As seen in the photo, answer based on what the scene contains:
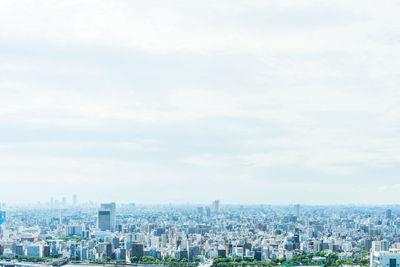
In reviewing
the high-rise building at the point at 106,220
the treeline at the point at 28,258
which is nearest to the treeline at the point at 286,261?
the treeline at the point at 28,258

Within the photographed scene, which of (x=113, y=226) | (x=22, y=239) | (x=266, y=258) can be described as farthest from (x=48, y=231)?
(x=266, y=258)

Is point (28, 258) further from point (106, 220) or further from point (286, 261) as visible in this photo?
point (106, 220)

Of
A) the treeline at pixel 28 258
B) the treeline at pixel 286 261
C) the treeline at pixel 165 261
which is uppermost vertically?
the treeline at pixel 286 261

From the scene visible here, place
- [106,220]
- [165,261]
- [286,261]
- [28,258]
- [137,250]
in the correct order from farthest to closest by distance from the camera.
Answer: [106,220] < [28,258] < [137,250] < [165,261] < [286,261]

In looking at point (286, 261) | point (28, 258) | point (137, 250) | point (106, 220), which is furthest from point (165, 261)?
point (106, 220)

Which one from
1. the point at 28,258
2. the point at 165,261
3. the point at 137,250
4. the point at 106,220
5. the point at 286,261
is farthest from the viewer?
the point at 106,220

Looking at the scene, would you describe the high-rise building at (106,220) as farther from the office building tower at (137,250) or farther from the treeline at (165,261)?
the treeline at (165,261)

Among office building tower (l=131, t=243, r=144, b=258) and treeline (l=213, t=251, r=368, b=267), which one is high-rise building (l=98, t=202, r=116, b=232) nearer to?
office building tower (l=131, t=243, r=144, b=258)

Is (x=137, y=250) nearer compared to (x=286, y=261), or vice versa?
(x=286, y=261)

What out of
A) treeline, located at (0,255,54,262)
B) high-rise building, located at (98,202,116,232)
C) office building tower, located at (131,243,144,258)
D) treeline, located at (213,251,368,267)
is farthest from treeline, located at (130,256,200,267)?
high-rise building, located at (98,202,116,232)

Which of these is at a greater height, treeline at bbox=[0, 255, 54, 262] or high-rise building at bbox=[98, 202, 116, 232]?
high-rise building at bbox=[98, 202, 116, 232]

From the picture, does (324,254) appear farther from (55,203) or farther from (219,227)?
(55,203)
